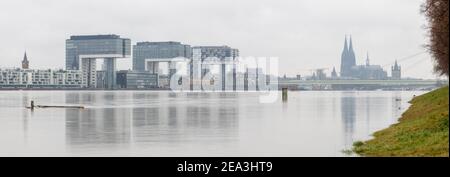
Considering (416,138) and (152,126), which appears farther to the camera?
(152,126)
